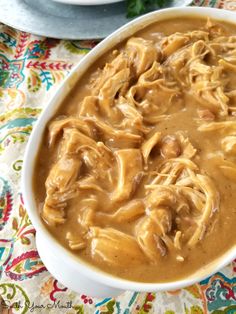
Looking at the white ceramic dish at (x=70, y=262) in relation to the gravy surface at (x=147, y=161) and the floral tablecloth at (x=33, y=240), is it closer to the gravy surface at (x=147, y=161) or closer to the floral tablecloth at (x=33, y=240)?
the gravy surface at (x=147, y=161)

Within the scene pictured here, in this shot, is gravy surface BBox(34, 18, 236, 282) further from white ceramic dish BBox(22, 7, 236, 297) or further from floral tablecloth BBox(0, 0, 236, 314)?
floral tablecloth BBox(0, 0, 236, 314)

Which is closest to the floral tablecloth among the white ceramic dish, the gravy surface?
the white ceramic dish

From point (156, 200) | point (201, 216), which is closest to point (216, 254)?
point (201, 216)

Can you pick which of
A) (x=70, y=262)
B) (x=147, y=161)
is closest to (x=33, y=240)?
(x=70, y=262)

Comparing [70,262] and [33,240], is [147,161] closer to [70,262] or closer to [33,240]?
[70,262]

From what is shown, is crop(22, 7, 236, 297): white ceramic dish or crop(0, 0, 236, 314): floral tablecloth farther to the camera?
crop(0, 0, 236, 314): floral tablecloth
